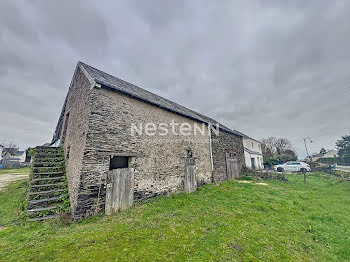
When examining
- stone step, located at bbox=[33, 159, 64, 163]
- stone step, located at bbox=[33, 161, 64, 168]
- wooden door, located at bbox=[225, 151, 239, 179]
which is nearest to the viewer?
stone step, located at bbox=[33, 161, 64, 168]

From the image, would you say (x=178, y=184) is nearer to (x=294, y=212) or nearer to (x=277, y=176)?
(x=294, y=212)

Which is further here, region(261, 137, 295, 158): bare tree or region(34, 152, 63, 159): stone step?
region(261, 137, 295, 158): bare tree

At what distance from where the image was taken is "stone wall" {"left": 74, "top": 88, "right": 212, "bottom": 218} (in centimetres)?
523

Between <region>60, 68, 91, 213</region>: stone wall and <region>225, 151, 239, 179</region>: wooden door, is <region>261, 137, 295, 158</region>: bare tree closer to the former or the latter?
<region>225, 151, 239, 179</region>: wooden door

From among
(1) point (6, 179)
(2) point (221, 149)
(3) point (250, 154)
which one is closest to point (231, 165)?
(2) point (221, 149)

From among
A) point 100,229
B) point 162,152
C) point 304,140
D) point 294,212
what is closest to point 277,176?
point 294,212

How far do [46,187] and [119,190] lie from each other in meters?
3.06

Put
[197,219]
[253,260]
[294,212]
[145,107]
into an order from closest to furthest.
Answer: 1. [253,260]
2. [197,219]
3. [294,212]
4. [145,107]

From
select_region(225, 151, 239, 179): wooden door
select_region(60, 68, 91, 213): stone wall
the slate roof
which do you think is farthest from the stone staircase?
select_region(225, 151, 239, 179): wooden door

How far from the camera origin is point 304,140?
28766 mm

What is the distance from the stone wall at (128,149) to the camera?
5230 millimetres

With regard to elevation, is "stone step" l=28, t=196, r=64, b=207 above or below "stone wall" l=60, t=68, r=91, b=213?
below

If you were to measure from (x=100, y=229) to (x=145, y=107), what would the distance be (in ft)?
16.9

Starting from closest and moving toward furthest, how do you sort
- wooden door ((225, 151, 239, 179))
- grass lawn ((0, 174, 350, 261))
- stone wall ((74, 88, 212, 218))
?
grass lawn ((0, 174, 350, 261))
stone wall ((74, 88, 212, 218))
wooden door ((225, 151, 239, 179))
